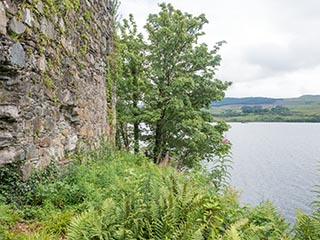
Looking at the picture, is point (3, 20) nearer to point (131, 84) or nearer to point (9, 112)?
point (9, 112)

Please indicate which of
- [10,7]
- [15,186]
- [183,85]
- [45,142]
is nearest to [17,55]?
[10,7]

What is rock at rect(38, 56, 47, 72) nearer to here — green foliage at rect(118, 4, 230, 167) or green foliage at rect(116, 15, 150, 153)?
green foliage at rect(116, 15, 150, 153)

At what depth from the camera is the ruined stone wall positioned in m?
3.19

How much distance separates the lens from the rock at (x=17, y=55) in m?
3.13

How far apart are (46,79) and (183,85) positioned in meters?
8.36

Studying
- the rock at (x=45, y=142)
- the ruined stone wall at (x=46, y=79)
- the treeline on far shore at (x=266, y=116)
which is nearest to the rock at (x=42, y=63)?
the ruined stone wall at (x=46, y=79)

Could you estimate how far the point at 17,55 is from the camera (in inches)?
127

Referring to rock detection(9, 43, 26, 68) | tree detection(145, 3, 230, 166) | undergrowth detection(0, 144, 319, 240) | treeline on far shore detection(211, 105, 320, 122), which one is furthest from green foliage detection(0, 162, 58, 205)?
treeline on far shore detection(211, 105, 320, 122)

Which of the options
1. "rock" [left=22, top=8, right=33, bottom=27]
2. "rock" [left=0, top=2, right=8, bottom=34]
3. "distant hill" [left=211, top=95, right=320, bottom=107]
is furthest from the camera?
"distant hill" [left=211, top=95, right=320, bottom=107]

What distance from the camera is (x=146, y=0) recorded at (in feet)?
38.2

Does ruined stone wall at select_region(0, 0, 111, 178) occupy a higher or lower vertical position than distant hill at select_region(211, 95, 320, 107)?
higher

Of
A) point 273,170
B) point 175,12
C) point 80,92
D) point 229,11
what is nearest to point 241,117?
point 273,170

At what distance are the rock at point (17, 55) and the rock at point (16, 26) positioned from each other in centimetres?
15

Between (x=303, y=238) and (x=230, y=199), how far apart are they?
3.08ft
